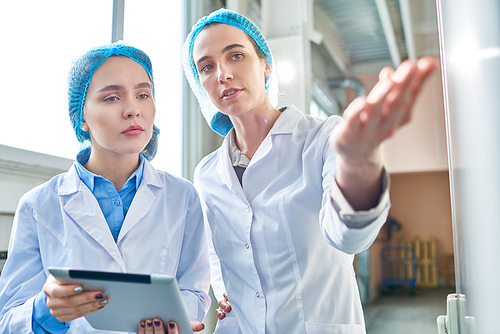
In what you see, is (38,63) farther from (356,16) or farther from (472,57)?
(356,16)

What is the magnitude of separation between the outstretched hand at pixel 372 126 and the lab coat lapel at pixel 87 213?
2.45ft

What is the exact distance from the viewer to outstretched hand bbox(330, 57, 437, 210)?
1.71ft

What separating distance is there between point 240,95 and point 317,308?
685 mm

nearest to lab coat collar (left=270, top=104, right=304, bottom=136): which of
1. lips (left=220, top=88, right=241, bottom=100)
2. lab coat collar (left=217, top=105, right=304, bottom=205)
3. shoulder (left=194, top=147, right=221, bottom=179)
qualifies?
lab coat collar (left=217, top=105, right=304, bottom=205)

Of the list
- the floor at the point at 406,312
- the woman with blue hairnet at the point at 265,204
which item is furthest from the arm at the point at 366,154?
the floor at the point at 406,312

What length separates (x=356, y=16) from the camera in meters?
5.65

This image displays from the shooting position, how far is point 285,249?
1187 millimetres

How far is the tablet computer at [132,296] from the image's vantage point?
2.64ft

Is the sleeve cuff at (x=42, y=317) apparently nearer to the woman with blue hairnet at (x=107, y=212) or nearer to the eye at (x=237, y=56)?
the woman with blue hairnet at (x=107, y=212)

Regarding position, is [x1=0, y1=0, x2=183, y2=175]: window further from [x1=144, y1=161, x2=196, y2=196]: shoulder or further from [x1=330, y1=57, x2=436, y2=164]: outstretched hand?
[x1=330, y1=57, x2=436, y2=164]: outstretched hand

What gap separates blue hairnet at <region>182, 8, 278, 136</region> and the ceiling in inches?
133

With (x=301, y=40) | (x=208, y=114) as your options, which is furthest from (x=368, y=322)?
(x=208, y=114)

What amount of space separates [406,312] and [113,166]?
6.10 meters

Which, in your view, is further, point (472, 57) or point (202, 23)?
point (202, 23)
